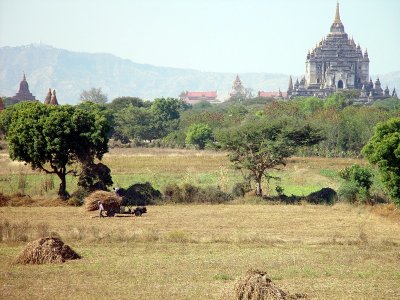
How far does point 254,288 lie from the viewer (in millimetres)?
16375

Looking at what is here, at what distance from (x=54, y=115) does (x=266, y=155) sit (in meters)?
11.0

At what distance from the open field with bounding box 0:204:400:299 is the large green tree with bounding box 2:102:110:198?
3769 mm

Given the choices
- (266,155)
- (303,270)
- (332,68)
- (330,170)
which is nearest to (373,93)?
(332,68)

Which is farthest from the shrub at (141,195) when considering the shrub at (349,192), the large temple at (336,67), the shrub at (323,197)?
the large temple at (336,67)

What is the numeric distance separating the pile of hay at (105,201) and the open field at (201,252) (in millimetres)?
527

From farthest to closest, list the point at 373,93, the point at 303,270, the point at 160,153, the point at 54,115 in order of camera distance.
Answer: the point at 373,93
the point at 160,153
the point at 54,115
the point at 303,270

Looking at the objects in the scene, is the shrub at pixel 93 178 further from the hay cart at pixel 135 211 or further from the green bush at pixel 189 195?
the hay cart at pixel 135 211

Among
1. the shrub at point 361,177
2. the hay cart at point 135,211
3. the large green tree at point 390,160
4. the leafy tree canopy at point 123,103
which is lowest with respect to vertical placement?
the hay cart at point 135,211

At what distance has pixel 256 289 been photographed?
53.5 feet

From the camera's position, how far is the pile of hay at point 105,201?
3161cm

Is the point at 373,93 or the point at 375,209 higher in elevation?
→ the point at 373,93

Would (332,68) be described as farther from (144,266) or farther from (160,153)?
(144,266)

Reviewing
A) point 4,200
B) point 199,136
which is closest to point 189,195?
point 4,200

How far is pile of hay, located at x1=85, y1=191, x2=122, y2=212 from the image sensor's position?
31609 mm
